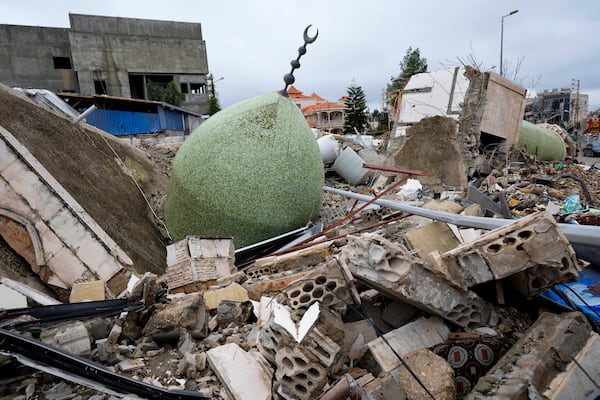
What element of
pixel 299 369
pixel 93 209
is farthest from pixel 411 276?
pixel 93 209

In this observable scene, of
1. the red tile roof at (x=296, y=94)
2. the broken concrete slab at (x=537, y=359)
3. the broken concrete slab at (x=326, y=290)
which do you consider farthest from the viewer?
the red tile roof at (x=296, y=94)

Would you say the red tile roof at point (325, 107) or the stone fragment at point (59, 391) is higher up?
the red tile roof at point (325, 107)

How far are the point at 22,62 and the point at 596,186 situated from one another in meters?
28.5

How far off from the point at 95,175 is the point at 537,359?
232 inches

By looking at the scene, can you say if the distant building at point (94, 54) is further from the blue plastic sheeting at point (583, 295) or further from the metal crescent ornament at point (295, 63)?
the blue plastic sheeting at point (583, 295)

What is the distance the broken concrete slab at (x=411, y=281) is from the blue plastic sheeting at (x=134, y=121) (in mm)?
15763

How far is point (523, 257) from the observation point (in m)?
2.21

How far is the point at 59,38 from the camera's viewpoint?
2262cm

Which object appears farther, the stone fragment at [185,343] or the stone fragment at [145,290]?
the stone fragment at [145,290]

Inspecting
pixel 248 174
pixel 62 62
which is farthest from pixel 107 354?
pixel 62 62

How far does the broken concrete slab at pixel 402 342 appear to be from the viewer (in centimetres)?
222

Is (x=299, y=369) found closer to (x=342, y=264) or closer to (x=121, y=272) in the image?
(x=342, y=264)

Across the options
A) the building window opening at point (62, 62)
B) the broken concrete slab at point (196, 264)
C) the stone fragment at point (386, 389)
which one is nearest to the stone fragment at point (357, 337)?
the stone fragment at point (386, 389)

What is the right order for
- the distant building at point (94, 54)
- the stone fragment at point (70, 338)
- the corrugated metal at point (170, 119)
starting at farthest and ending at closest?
1. the distant building at point (94, 54)
2. the corrugated metal at point (170, 119)
3. the stone fragment at point (70, 338)
